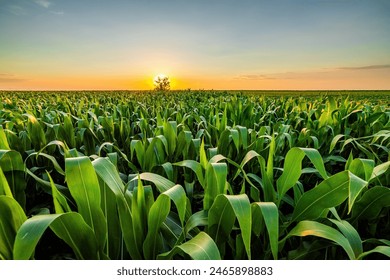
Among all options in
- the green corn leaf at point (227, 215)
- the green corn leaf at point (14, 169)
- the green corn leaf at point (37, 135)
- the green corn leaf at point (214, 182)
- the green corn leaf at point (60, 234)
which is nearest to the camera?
the green corn leaf at point (60, 234)

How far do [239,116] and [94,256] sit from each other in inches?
113

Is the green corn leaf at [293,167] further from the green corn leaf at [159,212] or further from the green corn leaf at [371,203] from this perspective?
the green corn leaf at [159,212]

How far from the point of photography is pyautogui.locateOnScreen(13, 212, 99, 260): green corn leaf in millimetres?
826

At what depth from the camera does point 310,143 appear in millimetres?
2699

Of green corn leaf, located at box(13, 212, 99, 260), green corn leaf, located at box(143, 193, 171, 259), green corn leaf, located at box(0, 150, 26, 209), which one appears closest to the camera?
green corn leaf, located at box(13, 212, 99, 260)

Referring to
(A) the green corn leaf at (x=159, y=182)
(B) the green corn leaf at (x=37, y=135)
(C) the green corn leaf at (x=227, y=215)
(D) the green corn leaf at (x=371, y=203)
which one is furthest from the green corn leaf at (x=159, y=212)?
(B) the green corn leaf at (x=37, y=135)

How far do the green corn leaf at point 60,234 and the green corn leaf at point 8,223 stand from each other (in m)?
0.08

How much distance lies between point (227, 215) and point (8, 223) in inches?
27.4

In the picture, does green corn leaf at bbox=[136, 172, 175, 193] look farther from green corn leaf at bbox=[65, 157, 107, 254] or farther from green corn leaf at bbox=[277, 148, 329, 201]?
green corn leaf at bbox=[277, 148, 329, 201]

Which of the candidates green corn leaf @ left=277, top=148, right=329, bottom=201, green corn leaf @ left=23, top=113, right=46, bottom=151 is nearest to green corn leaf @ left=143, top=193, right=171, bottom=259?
green corn leaf @ left=277, top=148, right=329, bottom=201

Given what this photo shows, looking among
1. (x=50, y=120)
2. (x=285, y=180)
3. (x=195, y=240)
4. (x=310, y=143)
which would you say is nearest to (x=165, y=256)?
(x=195, y=240)

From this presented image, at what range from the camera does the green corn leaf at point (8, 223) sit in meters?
0.96

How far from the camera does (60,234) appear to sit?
97 cm

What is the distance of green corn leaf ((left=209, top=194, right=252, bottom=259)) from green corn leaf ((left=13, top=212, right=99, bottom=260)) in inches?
15.8
